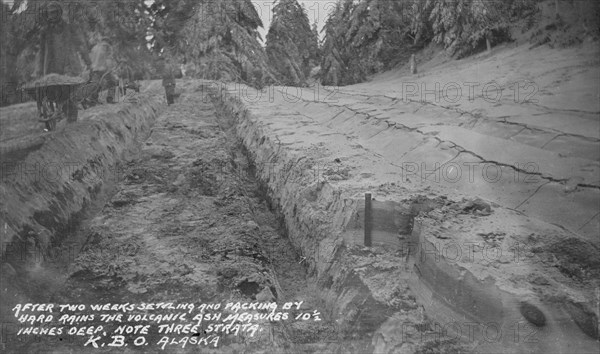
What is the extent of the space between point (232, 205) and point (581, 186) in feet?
10.8

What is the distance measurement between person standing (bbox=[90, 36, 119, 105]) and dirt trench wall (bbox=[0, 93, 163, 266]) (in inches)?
71.7

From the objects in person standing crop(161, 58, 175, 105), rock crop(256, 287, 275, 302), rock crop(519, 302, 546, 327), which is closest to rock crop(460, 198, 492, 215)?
rock crop(519, 302, 546, 327)

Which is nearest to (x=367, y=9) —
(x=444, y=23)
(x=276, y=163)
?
(x=444, y=23)

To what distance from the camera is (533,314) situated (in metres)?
2.35

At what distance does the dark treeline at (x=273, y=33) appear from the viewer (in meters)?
8.11

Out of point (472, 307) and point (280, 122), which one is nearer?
point (472, 307)

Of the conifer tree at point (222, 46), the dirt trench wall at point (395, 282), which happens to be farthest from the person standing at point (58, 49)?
the conifer tree at point (222, 46)

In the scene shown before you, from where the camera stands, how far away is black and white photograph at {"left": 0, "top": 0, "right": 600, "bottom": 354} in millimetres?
2648

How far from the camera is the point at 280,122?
8023mm

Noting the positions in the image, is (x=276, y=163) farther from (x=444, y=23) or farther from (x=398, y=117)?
(x=444, y=23)

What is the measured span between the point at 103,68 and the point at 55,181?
6144 mm

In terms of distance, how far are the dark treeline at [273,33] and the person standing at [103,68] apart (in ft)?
0.85

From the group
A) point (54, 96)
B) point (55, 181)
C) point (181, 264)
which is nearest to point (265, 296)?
point (181, 264)

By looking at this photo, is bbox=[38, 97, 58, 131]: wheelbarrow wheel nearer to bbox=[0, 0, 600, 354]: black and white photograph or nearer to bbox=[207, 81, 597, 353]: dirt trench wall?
bbox=[0, 0, 600, 354]: black and white photograph
